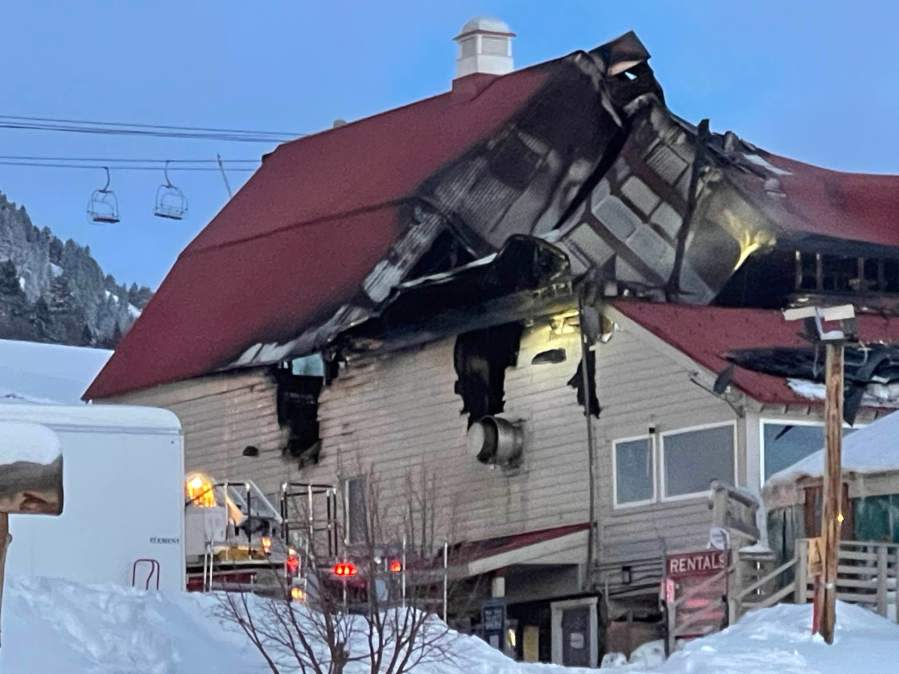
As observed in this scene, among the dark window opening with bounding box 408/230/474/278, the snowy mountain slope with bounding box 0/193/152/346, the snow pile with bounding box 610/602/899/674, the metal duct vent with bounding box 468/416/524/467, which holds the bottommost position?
the snow pile with bounding box 610/602/899/674

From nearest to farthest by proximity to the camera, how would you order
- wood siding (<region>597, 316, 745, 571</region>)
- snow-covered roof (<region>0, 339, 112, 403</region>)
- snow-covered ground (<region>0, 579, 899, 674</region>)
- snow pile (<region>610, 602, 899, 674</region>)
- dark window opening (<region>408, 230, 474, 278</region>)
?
snow-covered ground (<region>0, 579, 899, 674</region>) → snow pile (<region>610, 602, 899, 674</region>) → wood siding (<region>597, 316, 745, 571</region>) → dark window opening (<region>408, 230, 474, 278</region>) → snow-covered roof (<region>0, 339, 112, 403</region>)

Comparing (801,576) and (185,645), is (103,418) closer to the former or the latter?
(185,645)

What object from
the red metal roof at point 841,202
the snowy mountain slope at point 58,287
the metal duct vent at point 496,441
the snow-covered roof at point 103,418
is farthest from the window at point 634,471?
the snowy mountain slope at point 58,287

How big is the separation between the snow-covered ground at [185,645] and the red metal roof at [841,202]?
452 inches

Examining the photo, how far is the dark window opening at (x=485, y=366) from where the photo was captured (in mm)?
36281

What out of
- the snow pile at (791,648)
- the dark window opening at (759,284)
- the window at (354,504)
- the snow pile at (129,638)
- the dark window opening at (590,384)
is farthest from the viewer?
the dark window opening at (759,284)

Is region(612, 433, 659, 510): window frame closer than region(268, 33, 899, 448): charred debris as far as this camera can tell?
Yes

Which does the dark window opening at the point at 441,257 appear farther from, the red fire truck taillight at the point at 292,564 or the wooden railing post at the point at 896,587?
the wooden railing post at the point at 896,587

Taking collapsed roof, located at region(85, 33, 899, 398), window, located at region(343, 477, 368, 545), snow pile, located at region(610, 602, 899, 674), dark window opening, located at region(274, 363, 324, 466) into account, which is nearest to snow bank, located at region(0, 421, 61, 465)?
snow pile, located at region(610, 602, 899, 674)

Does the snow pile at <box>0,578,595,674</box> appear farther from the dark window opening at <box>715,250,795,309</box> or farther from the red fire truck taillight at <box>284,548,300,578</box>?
the dark window opening at <box>715,250,795,309</box>

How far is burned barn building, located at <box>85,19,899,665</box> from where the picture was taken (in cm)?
3328

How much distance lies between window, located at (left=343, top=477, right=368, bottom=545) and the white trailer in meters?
5.39

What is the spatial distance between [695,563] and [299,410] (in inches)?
446

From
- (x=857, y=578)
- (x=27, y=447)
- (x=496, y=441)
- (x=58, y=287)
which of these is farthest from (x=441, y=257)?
(x=58, y=287)
